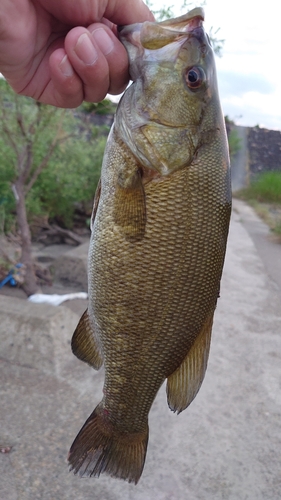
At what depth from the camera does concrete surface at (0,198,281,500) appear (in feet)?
8.78

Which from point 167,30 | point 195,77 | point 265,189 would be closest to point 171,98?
point 195,77

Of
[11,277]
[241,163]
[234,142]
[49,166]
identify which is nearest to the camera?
[11,277]

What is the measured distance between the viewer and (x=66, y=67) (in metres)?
1.47

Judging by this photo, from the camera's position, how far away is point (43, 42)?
1.71 meters

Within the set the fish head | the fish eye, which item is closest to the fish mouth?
the fish head

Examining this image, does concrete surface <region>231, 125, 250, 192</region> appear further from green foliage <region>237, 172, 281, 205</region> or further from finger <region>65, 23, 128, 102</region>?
finger <region>65, 23, 128, 102</region>

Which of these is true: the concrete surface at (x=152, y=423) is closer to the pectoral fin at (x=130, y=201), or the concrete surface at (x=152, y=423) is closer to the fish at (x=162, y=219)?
the fish at (x=162, y=219)

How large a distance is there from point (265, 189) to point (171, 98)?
1285cm

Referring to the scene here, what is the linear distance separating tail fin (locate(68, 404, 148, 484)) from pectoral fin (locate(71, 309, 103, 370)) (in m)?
0.22

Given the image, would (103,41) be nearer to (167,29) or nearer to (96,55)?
(96,55)

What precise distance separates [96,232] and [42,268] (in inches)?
159

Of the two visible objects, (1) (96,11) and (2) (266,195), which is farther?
(2) (266,195)

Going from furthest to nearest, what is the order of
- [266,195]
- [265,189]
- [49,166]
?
[266,195] → [265,189] → [49,166]

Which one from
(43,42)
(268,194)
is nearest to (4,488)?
(43,42)
